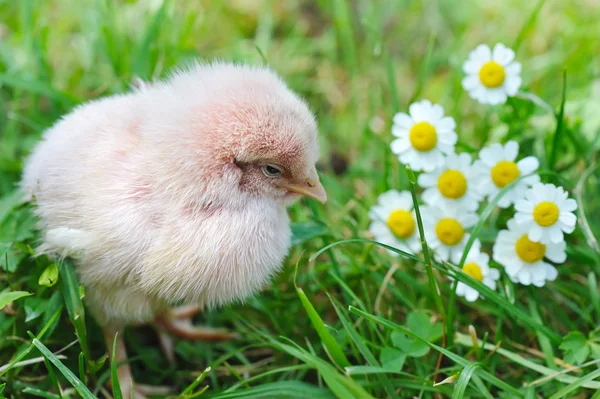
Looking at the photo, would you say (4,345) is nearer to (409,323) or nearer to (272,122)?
(272,122)

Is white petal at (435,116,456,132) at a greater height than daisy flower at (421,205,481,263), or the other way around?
white petal at (435,116,456,132)

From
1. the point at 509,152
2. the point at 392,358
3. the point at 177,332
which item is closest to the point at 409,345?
the point at 392,358

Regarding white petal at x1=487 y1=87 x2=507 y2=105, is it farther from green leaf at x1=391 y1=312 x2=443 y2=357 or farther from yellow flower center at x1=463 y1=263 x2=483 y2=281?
green leaf at x1=391 y1=312 x2=443 y2=357

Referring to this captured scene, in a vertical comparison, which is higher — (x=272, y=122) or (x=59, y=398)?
(x=272, y=122)

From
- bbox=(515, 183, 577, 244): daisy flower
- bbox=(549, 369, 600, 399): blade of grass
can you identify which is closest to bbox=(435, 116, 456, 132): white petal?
bbox=(515, 183, 577, 244): daisy flower

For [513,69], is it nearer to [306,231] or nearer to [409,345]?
[306,231]

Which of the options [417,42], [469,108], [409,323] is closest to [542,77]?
[469,108]

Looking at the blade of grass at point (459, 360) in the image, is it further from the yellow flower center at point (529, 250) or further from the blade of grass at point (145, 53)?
the blade of grass at point (145, 53)
